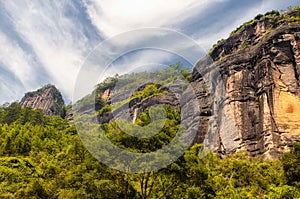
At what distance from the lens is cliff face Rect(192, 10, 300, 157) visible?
104ft

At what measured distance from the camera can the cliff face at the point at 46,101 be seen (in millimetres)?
83188

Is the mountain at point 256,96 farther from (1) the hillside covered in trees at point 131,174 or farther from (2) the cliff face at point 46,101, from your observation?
(2) the cliff face at point 46,101

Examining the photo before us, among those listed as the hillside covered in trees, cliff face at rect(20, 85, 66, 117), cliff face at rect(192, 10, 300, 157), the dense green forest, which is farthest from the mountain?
cliff face at rect(20, 85, 66, 117)

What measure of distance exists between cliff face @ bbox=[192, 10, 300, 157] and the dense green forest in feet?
11.8

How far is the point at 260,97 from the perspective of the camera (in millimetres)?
34844

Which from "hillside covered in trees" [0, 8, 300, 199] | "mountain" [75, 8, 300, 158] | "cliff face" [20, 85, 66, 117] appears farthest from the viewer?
"cliff face" [20, 85, 66, 117]

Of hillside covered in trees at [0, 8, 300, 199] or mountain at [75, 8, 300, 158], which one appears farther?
mountain at [75, 8, 300, 158]

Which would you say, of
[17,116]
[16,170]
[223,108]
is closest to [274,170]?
[223,108]

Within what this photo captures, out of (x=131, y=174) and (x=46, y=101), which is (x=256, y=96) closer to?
(x=131, y=174)

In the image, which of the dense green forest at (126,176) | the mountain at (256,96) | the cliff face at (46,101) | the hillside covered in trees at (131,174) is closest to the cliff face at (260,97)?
the mountain at (256,96)

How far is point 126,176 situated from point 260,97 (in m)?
27.6

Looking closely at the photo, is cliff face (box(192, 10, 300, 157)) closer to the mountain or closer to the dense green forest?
the mountain

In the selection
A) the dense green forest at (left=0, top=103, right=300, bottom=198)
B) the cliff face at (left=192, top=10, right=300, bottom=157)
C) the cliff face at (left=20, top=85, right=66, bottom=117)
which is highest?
the cliff face at (left=20, top=85, right=66, bottom=117)

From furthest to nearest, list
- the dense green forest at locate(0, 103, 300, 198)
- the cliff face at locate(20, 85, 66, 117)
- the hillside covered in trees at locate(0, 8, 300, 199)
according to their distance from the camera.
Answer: the cliff face at locate(20, 85, 66, 117) < the dense green forest at locate(0, 103, 300, 198) < the hillside covered in trees at locate(0, 8, 300, 199)
